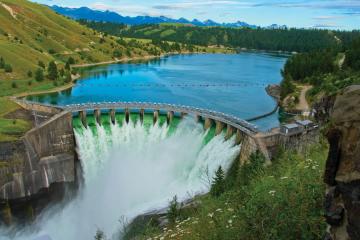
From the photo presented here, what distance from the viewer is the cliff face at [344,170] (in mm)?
7410

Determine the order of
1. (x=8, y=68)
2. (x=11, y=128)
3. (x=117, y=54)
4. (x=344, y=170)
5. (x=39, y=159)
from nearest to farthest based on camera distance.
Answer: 1. (x=344, y=170)
2. (x=39, y=159)
3. (x=11, y=128)
4. (x=8, y=68)
5. (x=117, y=54)

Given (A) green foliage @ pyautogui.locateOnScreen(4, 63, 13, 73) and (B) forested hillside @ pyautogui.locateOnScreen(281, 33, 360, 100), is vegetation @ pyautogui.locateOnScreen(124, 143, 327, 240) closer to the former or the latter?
(B) forested hillside @ pyautogui.locateOnScreen(281, 33, 360, 100)

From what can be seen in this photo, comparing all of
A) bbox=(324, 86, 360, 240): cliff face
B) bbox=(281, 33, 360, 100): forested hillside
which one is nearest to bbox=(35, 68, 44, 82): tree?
bbox=(281, 33, 360, 100): forested hillside

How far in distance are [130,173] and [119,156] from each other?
11.6 feet

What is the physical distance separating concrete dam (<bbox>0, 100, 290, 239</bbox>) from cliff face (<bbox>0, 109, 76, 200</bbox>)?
11 cm

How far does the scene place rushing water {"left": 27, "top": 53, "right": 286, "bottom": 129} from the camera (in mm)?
88938

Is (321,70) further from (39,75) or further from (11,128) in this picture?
(11,128)

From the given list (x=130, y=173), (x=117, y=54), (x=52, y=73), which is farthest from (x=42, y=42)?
(x=130, y=173)

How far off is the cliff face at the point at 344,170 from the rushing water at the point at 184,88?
66568mm

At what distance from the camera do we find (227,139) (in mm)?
54562

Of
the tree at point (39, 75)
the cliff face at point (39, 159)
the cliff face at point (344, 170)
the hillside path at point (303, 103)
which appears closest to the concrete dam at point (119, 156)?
the cliff face at point (39, 159)

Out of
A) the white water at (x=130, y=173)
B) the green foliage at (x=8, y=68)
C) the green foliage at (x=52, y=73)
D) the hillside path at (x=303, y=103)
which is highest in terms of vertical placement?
the green foliage at (x=8, y=68)

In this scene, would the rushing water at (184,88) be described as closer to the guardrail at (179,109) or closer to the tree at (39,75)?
the tree at (39,75)

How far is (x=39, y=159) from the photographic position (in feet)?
164
